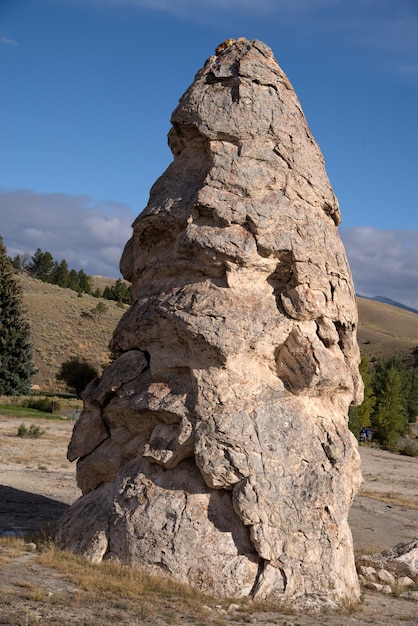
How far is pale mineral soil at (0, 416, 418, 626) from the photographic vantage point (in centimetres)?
845

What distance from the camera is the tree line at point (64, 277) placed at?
314ft

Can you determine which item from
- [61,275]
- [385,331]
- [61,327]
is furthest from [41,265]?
[385,331]

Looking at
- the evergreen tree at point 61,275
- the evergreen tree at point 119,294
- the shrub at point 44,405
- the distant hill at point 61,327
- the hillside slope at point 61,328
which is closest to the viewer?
the shrub at point 44,405

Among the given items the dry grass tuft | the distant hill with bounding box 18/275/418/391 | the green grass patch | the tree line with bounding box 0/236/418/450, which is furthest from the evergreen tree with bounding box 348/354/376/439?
the distant hill with bounding box 18/275/418/391

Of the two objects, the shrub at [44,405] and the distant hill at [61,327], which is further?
the distant hill at [61,327]

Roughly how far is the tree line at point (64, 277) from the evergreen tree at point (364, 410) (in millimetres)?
50100

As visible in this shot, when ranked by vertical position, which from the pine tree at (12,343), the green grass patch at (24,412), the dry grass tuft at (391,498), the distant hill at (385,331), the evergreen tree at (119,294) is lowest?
the green grass patch at (24,412)

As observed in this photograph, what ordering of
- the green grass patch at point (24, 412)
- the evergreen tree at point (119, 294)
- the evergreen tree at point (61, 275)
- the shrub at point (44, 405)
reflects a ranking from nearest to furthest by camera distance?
the green grass patch at point (24, 412), the shrub at point (44, 405), the evergreen tree at point (119, 294), the evergreen tree at point (61, 275)

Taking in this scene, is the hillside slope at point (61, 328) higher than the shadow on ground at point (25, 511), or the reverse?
the hillside slope at point (61, 328)

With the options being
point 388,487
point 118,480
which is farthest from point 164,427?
point 388,487

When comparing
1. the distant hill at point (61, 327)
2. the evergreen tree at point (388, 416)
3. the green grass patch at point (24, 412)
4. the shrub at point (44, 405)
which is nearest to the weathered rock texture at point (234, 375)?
the green grass patch at point (24, 412)

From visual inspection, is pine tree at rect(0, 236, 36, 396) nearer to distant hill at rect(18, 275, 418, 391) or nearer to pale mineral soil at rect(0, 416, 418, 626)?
distant hill at rect(18, 275, 418, 391)

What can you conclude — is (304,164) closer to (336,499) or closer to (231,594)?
(336,499)

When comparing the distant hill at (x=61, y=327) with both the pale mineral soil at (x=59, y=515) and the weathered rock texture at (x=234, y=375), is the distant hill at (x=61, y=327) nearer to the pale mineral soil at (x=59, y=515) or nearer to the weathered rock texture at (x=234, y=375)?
the pale mineral soil at (x=59, y=515)
